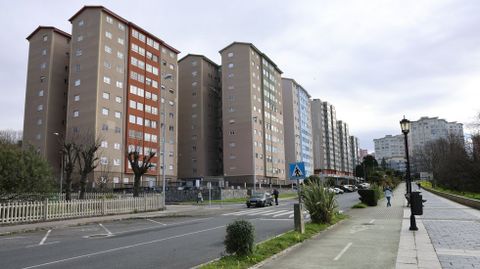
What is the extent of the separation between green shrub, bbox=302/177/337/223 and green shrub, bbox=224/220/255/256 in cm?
767

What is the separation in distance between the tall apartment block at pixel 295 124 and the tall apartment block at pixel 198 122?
23.4m

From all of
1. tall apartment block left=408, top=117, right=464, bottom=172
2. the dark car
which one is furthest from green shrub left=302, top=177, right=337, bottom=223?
tall apartment block left=408, top=117, right=464, bottom=172

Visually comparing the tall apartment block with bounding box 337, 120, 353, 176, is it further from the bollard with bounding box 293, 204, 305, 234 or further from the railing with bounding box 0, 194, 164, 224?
the bollard with bounding box 293, 204, 305, 234

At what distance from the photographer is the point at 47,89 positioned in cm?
6912

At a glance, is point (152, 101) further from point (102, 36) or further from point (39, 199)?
point (39, 199)

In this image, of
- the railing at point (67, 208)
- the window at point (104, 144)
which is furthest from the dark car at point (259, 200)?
the window at point (104, 144)

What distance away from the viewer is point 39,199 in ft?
76.1

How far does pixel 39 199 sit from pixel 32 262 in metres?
15.6

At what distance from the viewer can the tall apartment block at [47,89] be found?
67250 millimetres

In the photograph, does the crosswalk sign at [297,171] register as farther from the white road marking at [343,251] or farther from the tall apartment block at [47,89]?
the tall apartment block at [47,89]

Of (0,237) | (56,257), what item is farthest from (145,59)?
(56,257)

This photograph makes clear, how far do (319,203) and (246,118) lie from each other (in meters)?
67.3

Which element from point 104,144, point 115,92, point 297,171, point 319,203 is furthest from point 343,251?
point 115,92

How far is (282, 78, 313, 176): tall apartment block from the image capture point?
108 metres
